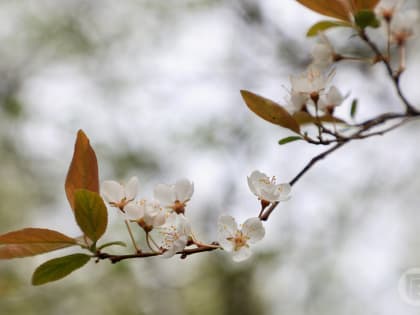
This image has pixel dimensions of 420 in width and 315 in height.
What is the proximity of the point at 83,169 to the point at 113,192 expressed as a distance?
0.06 m

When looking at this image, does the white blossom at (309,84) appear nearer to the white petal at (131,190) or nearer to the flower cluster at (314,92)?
the flower cluster at (314,92)

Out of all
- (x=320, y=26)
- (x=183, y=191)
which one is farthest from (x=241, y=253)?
(x=320, y=26)

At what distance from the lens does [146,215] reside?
0.74 metres

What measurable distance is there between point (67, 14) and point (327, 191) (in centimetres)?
257

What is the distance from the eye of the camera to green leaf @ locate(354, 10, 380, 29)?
787 mm

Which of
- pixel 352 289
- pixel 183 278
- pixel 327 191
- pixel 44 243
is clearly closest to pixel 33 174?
pixel 183 278

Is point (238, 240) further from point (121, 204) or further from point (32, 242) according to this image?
point (32, 242)

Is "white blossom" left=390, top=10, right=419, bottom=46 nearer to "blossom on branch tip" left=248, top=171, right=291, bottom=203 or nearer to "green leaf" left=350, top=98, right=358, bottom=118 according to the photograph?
"green leaf" left=350, top=98, right=358, bottom=118

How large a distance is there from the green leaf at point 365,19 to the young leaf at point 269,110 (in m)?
0.18

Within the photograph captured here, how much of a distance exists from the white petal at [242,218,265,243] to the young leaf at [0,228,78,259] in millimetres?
252

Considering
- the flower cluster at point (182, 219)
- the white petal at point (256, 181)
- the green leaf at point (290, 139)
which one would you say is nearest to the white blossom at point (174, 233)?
the flower cluster at point (182, 219)

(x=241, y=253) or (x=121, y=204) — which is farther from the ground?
(x=121, y=204)

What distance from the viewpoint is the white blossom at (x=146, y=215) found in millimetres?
737

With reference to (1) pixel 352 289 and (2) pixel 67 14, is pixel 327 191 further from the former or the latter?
(2) pixel 67 14
